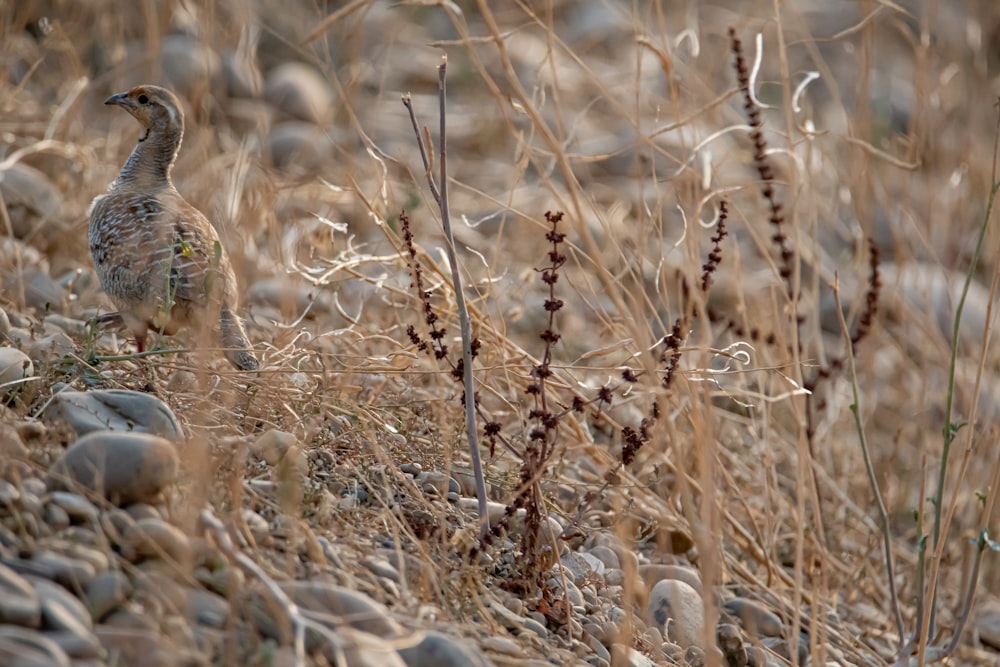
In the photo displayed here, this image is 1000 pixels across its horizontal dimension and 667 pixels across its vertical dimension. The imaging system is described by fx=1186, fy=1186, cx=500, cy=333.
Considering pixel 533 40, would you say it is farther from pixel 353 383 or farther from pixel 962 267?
pixel 353 383

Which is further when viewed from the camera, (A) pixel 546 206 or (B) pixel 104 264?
(A) pixel 546 206

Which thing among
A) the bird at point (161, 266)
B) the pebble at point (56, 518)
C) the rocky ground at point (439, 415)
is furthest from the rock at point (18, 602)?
the bird at point (161, 266)

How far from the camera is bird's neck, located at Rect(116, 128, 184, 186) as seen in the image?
14.0 ft

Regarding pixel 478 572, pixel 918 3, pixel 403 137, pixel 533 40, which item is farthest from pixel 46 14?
pixel 918 3

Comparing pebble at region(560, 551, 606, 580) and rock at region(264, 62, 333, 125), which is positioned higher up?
rock at region(264, 62, 333, 125)

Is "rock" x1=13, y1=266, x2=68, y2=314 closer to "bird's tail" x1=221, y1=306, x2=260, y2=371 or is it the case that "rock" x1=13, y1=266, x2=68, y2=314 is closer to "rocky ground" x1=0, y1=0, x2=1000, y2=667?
"rocky ground" x1=0, y1=0, x2=1000, y2=667

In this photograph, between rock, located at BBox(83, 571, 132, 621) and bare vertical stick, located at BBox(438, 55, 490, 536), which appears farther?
bare vertical stick, located at BBox(438, 55, 490, 536)

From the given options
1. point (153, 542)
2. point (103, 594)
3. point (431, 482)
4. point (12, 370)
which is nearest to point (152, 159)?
point (12, 370)

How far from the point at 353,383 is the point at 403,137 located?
422 cm

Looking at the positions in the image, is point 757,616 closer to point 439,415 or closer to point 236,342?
point 439,415

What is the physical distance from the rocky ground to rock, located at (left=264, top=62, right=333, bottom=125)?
0.03 meters

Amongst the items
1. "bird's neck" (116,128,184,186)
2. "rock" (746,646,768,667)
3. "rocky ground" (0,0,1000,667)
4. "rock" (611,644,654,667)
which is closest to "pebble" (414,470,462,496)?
"rocky ground" (0,0,1000,667)

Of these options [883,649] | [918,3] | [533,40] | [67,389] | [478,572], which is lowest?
[883,649]

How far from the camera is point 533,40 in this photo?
9.63m
